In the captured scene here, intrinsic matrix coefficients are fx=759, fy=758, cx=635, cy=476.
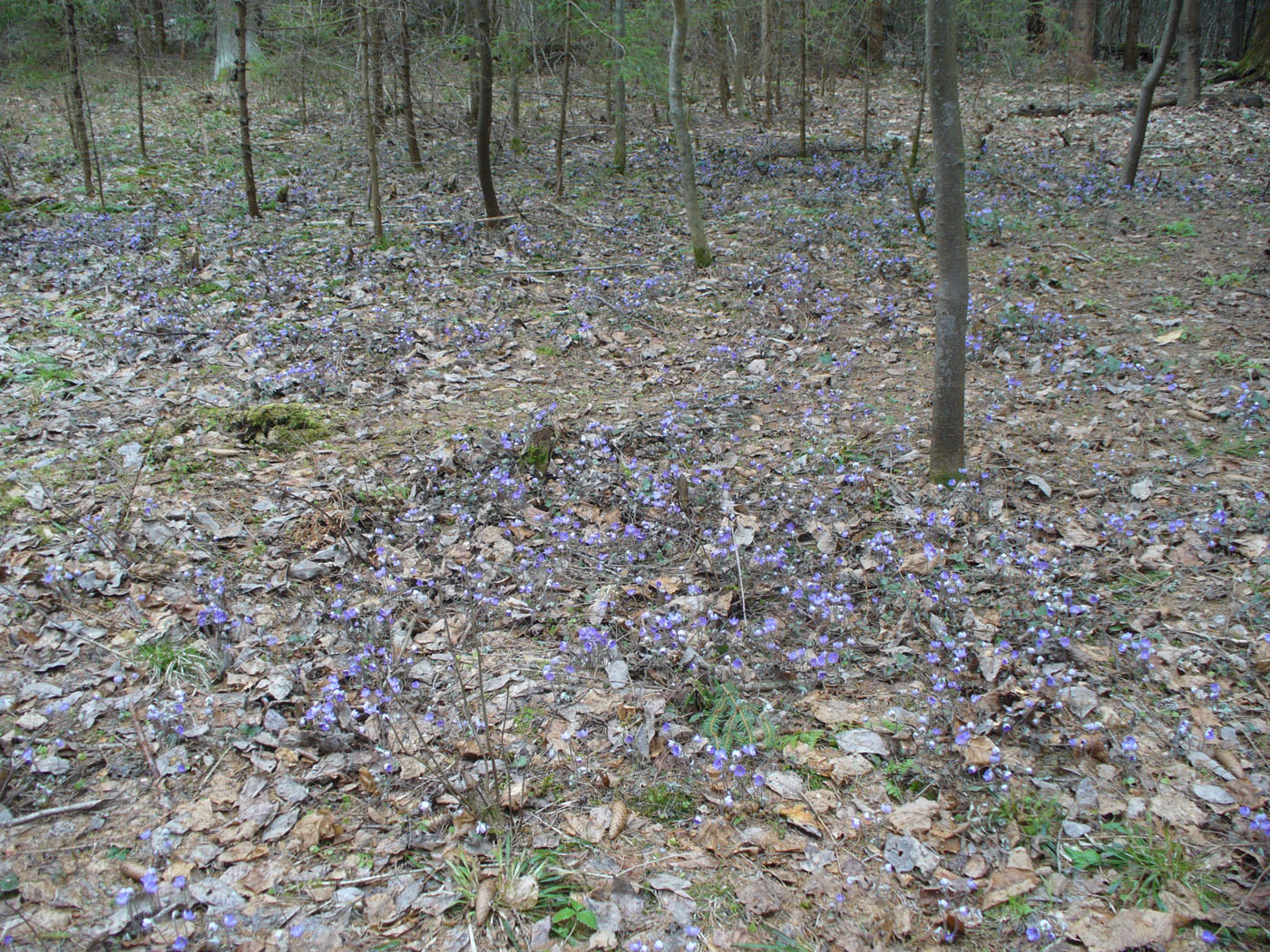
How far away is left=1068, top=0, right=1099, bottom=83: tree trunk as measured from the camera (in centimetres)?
1853

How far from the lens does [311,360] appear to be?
7.49m

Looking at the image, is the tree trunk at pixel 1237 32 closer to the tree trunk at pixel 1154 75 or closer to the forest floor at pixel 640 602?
the tree trunk at pixel 1154 75

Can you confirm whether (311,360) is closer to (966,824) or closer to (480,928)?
(480,928)

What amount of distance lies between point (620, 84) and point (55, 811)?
41.2 feet

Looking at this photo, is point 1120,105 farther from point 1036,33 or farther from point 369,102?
point 369,102

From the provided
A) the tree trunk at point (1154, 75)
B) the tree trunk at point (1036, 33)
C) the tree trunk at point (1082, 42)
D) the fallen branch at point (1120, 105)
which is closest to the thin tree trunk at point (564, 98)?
the tree trunk at point (1154, 75)

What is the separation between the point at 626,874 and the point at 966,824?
52.7 inches

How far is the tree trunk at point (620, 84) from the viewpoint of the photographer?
11113 mm

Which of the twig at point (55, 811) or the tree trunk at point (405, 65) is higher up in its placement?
the tree trunk at point (405, 65)

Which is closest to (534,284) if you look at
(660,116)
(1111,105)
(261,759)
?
(261,759)

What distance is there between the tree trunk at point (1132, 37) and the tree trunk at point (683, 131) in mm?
17413

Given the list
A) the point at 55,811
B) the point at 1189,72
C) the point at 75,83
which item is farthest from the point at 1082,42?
the point at 55,811

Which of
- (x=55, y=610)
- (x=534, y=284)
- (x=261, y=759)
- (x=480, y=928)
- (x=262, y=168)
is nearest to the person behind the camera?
(x=480, y=928)

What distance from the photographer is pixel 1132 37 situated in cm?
2009
